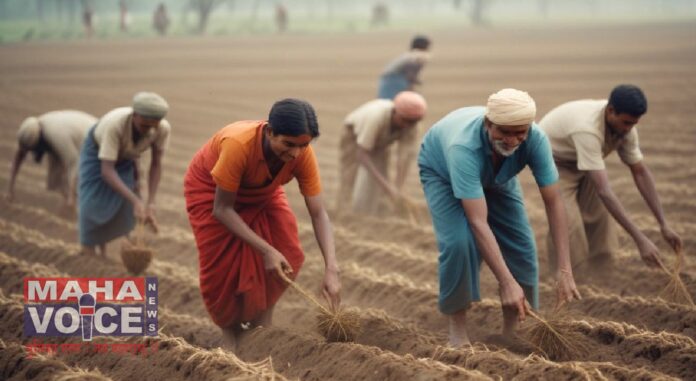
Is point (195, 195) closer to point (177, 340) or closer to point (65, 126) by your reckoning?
point (177, 340)

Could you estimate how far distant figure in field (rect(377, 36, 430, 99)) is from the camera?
31.9 ft

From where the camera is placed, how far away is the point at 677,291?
214 inches

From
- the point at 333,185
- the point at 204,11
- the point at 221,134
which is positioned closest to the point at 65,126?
the point at 333,185

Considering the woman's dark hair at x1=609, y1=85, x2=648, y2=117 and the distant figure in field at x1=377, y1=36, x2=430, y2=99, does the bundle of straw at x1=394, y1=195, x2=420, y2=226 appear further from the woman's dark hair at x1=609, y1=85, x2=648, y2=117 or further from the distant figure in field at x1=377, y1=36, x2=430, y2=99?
the woman's dark hair at x1=609, y1=85, x2=648, y2=117

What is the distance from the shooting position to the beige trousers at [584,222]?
19.2 ft

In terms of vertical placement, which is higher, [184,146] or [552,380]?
[552,380]

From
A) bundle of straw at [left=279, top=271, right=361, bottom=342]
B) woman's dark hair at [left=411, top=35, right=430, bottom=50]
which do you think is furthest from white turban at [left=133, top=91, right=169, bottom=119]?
woman's dark hair at [left=411, top=35, right=430, bottom=50]

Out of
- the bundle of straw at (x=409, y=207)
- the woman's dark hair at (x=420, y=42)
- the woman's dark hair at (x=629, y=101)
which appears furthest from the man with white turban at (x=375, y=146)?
the woman's dark hair at (x=629, y=101)

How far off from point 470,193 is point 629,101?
4.75 feet

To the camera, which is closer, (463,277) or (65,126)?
(463,277)

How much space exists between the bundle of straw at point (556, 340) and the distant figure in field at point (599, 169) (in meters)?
0.90

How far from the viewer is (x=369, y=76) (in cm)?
2172

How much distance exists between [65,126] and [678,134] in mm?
8018

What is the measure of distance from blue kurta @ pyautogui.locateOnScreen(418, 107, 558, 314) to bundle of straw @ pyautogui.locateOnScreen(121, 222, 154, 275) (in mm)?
2416
